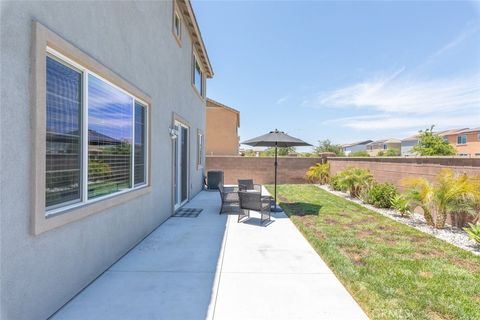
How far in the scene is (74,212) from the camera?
126 inches

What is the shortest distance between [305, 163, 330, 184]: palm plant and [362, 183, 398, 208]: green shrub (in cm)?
651

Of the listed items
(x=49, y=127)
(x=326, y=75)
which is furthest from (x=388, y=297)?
(x=326, y=75)

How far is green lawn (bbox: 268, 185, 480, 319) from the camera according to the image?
315cm

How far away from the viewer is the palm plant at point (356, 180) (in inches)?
435

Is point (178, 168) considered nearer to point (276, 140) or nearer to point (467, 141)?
point (276, 140)

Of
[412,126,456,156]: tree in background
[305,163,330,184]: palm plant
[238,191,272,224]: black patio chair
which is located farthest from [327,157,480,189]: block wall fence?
[412,126,456,156]: tree in background

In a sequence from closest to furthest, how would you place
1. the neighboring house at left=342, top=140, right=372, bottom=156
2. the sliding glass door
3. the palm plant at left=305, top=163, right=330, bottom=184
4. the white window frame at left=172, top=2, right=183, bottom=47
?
the white window frame at left=172, top=2, right=183, bottom=47
the sliding glass door
the palm plant at left=305, top=163, right=330, bottom=184
the neighboring house at left=342, top=140, right=372, bottom=156

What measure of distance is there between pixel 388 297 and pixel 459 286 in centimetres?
135

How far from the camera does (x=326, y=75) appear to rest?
771 inches

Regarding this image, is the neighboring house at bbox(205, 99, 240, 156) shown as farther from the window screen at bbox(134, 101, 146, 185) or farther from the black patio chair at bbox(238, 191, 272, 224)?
the window screen at bbox(134, 101, 146, 185)

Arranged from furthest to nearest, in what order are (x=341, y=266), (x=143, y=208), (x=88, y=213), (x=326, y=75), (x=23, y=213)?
(x=326, y=75)
(x=143, y=208)
(x=341, y=266)
(x=88, y=213)
(x=23, y=213)

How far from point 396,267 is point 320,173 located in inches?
493

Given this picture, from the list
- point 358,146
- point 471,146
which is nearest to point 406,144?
point 358,146

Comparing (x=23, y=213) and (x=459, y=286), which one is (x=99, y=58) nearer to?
(x=23, y=213)
